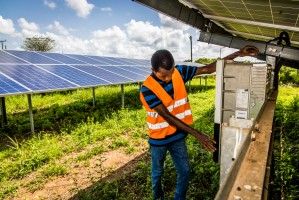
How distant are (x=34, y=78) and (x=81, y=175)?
12.3ft

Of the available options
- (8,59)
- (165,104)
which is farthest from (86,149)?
(8,59)

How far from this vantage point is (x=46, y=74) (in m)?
7.75

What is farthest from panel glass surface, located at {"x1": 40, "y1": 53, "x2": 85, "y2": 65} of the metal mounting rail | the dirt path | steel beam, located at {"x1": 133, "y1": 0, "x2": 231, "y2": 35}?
the metal mounting rail

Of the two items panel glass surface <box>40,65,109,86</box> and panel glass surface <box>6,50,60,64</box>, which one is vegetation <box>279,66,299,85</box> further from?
panel glass surface <box>6,50,60,64</box>

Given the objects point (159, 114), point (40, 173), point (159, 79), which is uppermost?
point (159, 79)

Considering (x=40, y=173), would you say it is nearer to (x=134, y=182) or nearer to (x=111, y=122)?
(x=134, y=182)

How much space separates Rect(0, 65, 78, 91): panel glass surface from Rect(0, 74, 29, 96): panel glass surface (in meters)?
0.21

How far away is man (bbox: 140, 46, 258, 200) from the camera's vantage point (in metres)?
2.72

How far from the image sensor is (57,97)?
12.7 m

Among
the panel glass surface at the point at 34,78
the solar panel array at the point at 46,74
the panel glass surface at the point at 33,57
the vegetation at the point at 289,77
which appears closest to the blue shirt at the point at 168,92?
the solar panel array at the point at 46,74

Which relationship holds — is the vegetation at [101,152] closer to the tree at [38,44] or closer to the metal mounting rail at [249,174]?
the metal mounting rail at [249,174]

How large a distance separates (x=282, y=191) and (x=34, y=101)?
35.1 feet

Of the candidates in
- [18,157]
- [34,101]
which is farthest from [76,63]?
[18,157]

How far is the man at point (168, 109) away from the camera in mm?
2717
